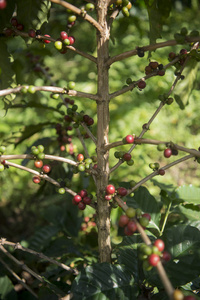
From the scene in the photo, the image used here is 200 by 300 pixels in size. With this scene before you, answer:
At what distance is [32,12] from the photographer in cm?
117

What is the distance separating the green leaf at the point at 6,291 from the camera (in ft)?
4.17

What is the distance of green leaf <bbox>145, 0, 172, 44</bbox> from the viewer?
3.97 ft

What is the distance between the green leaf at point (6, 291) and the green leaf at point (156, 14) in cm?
129

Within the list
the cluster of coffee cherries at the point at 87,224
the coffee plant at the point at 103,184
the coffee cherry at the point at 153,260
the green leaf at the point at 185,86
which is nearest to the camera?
the coffee cherry at the point at 153,260

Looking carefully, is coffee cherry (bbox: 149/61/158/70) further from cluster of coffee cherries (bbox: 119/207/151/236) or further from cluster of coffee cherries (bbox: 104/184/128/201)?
cluster of coffee cherries (bbox: 119/207/151/236)

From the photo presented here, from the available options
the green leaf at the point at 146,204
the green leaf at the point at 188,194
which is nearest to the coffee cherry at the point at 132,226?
the green leaf at the point at 146,204

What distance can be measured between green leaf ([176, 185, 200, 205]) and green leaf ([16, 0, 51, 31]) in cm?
110

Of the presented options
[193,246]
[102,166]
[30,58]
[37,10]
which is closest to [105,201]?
[102,166]

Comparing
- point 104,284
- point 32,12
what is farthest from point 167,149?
point 32,12

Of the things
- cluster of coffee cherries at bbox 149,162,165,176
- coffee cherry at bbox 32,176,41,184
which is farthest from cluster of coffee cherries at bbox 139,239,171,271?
coffee cherry at bbox 32,176,41,184

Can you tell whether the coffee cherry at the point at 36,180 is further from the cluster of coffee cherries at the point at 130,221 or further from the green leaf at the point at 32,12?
the green leaf at the point at 32,12

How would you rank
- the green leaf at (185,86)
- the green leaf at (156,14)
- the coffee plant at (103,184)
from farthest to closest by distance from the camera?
the green leaf at (185,86) < the green leaf at (156,14) < the coffee plant at (103,184)

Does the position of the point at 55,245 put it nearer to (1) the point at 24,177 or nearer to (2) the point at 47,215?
(2) the point at 47,215

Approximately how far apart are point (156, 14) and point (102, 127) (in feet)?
1.82
